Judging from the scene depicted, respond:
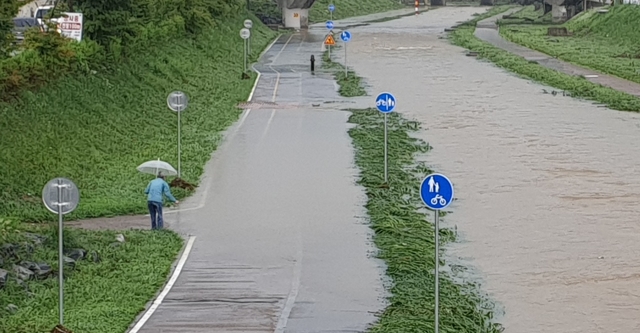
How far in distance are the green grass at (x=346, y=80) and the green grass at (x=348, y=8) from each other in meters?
42.4

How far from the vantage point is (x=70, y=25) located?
3562cm

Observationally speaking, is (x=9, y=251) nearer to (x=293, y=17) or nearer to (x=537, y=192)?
(x=537, y=192)

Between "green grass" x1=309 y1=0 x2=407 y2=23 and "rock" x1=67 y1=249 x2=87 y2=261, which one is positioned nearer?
"rock" x1=67 y1=249 x2=87 y2=261

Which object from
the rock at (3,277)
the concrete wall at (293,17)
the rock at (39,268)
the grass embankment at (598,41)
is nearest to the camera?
the rock at (3,277)

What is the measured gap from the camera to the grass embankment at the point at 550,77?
47.4 metres

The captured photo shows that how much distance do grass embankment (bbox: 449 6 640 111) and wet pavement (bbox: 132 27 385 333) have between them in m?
12.8

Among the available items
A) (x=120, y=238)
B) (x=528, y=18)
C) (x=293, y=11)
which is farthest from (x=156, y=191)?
(x=528, y=18)

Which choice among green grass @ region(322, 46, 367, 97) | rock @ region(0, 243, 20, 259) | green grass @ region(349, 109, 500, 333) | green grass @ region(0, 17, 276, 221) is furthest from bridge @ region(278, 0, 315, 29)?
rock @ region(0, 243, 20, 259)

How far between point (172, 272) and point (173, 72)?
28218mm

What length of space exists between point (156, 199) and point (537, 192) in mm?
10602

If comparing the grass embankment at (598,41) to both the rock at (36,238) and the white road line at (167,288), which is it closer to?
the white road line at (167,288)

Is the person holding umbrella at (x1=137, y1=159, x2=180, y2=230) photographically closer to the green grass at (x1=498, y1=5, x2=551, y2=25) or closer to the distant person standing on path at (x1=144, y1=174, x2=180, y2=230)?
the distant person standing on path at (x1=144, y1=174, x2=180, y2=230)

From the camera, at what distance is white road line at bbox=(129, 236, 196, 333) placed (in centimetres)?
1650

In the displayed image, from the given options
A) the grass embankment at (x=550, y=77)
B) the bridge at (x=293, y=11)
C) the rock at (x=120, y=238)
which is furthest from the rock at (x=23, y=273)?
the bridge at (x=293, y=11)
